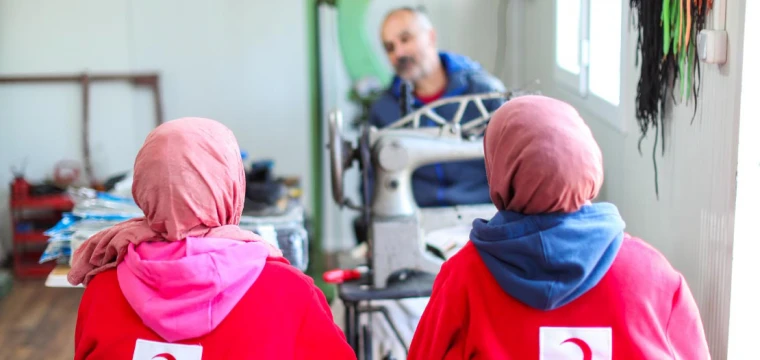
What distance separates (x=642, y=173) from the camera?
260cm

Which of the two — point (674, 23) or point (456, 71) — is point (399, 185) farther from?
point (456, 71)

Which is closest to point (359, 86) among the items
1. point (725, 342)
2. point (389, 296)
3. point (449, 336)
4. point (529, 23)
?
point (529, 23)

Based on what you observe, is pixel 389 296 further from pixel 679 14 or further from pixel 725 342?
pixel 679 14

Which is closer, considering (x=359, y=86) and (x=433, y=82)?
(x=433, y=82)

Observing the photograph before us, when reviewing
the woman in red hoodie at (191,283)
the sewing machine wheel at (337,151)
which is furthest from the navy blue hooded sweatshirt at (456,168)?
the woman in red hoodie at (191,283)

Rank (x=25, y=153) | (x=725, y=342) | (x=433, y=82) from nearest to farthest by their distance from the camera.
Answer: (x=725, y=342)
(x=433, y=82)
(x=25, y=153)

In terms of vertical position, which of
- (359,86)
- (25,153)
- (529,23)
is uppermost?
(529,23)

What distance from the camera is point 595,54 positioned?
3.23 metres

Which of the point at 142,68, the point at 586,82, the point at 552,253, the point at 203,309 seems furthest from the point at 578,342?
the point at 142,68

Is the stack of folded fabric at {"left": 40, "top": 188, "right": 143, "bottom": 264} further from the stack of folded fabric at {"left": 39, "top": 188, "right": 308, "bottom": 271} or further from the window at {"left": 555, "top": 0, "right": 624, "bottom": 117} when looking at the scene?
the window at {"left": 555, "top": 0, "right": 624, "bottom": 117}

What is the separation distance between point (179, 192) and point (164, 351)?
0.91 ft

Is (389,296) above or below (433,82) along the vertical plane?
below

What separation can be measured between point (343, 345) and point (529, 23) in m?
2.53

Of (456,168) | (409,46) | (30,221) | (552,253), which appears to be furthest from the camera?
(30,221)
